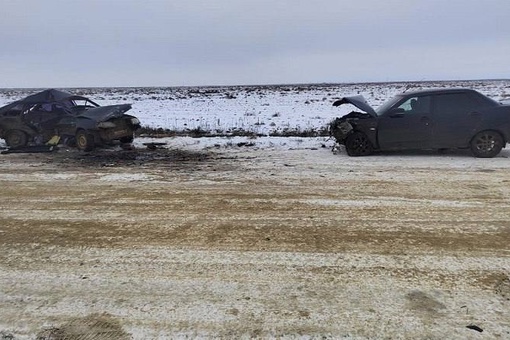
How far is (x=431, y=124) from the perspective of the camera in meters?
9.35

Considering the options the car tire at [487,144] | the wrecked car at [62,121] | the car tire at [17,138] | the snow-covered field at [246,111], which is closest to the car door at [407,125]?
the car tire at [487,144]

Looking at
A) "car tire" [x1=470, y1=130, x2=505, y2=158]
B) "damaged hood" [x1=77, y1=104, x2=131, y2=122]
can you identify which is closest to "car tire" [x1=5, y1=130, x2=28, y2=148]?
"damaged hood" [x1=77, y1=104, x2=131, y2=122]

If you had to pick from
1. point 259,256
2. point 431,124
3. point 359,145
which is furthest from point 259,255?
point 431,124

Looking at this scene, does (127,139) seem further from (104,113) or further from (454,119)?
(454,119)

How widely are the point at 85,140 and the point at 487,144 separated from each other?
1012cm

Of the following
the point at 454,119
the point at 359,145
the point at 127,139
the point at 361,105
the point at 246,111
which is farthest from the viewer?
the point at 246,111

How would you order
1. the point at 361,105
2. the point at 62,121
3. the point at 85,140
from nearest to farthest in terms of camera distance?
1. the point at 361,105
2. the point at 85,140
3. the point at 62,121

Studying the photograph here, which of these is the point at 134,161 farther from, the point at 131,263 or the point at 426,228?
the point at 426,228

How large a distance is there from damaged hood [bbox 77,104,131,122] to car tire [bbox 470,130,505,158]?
29.8 ft

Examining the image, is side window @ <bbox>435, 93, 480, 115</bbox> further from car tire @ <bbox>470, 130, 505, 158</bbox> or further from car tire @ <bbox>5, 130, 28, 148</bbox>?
car tire @ <bbox>5, 130, 28, 148</bbox>

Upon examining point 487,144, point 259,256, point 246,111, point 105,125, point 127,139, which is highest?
point 246,111

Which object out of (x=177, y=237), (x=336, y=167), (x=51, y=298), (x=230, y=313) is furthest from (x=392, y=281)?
(x=336, y=167)

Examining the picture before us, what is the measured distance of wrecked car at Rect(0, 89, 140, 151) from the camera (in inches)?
451

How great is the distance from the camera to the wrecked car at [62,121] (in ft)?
37.6
